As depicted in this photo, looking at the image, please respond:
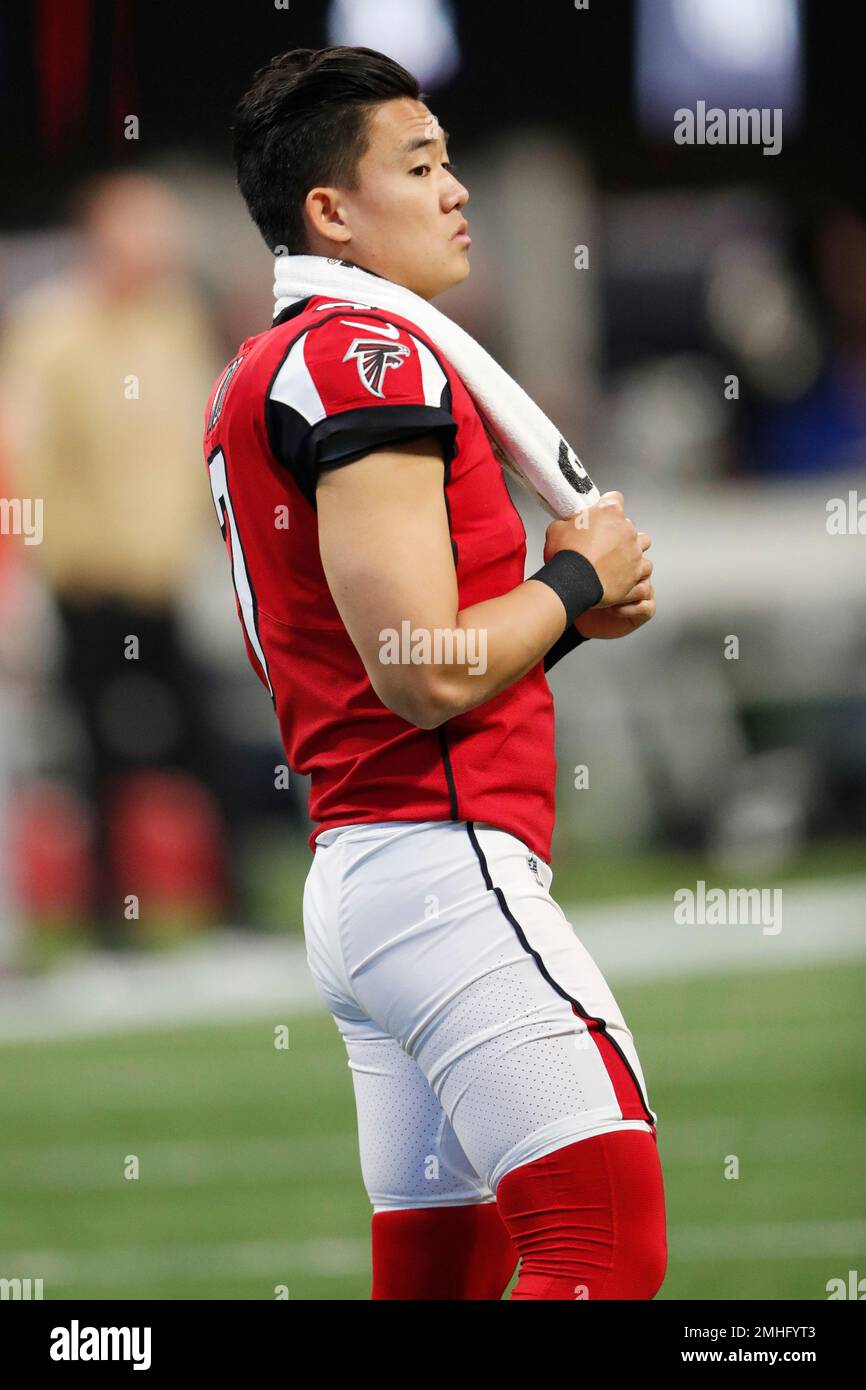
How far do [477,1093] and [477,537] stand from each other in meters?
0.64

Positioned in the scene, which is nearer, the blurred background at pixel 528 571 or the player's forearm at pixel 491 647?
the player's forearm at pixel 491 647

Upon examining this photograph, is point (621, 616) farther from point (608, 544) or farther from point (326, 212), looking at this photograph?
point (326, 212)

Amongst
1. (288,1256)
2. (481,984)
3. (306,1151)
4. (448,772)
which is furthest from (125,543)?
→ (481,984)

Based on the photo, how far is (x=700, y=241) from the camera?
38.4 ft

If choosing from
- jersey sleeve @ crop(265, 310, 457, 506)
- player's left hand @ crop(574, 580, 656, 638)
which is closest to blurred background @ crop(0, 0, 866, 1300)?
player's left hand @ crop(574, 580, 656, 638)

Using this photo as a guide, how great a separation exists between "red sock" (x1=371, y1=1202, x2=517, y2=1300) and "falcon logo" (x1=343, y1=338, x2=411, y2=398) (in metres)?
1.03

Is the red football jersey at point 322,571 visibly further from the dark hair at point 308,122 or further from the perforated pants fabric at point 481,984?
the dark hair at point 308,122

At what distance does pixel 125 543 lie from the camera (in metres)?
8.70

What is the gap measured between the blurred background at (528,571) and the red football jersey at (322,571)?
3.13 meters

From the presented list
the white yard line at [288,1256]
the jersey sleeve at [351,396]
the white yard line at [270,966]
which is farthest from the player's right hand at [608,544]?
the white yard line at [270,966]

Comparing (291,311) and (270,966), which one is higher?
(270,966)

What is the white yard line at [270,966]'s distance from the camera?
7.82 meters

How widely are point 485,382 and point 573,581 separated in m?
0.27

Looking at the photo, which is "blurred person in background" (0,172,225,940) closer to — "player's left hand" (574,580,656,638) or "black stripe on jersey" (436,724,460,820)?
"player's left hand" (574,580,656,638)
